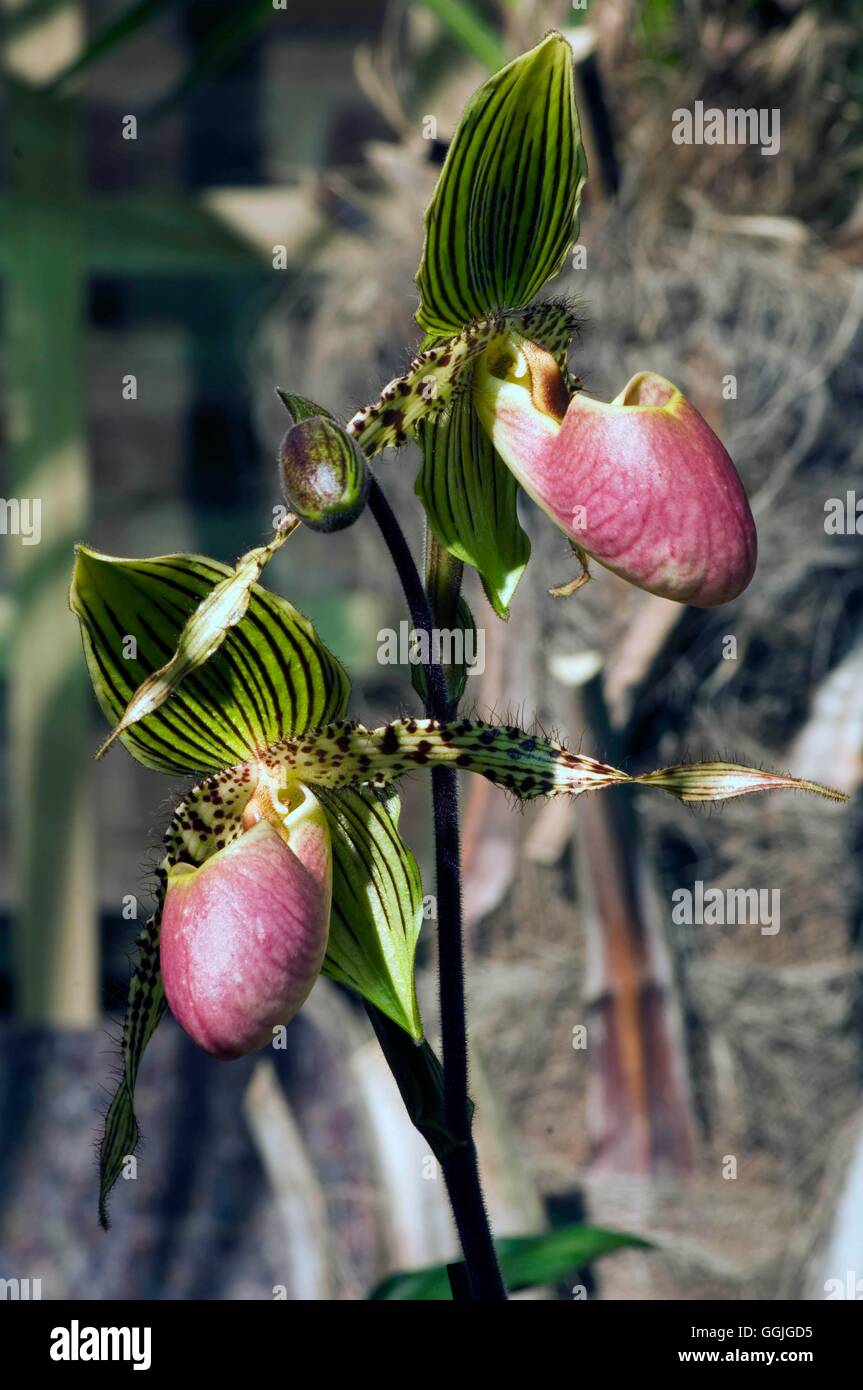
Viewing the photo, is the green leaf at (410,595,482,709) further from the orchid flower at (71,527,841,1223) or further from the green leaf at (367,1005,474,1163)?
the green leaf at (367,1005,474,1163)

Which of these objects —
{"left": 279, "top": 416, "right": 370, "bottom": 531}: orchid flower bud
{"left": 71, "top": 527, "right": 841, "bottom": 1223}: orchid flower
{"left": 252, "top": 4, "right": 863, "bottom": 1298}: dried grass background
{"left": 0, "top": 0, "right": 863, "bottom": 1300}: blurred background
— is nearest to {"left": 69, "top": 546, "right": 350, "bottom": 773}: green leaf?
{"left": 71, "top": 527, "right": 841, "bottom": 1223}: orchid flower

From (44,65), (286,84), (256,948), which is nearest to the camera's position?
(256,948)

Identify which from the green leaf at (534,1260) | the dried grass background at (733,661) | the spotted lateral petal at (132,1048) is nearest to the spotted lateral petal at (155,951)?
the spotted lateral petal at (132,1048)

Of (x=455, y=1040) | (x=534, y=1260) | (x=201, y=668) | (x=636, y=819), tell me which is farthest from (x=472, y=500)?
(x=636, y=819)

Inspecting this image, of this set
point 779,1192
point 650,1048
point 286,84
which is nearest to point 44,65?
point 286,84

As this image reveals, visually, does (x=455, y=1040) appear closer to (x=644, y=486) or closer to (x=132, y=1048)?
(x=132, y=1048)

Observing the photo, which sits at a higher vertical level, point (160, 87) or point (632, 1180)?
point (160, 87)
